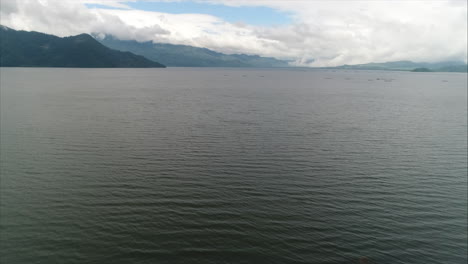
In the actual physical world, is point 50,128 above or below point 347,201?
above

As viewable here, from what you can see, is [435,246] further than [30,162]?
No

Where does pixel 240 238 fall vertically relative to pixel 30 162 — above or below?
below

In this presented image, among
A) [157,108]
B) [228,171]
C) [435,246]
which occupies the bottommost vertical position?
[435,246]

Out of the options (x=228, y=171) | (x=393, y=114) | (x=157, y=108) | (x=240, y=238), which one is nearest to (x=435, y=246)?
(x=240, y=238)

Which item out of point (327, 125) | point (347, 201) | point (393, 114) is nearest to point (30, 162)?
point (347, 201)

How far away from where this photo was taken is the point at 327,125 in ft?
303

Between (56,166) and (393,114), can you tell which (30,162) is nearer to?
(56,166)

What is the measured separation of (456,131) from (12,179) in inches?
4340

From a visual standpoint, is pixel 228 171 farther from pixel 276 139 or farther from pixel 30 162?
pixel 30 162

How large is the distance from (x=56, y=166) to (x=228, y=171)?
3060 centimetres

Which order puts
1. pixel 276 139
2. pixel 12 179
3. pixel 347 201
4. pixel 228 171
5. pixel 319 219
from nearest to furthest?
pixel 319 219
pixel 347 201
pixel 12 179
pixel 228 171
pixel 276 139

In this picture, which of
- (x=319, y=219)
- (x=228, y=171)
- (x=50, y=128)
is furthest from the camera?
(x=50, y=128)

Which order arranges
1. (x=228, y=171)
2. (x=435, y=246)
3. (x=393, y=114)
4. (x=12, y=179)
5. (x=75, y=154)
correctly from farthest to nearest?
(x=393, y=114) < (x=75, y=154) < (x=228, y=171) < (x=12, y=179) < (x=435, y=246)

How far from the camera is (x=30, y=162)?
178ft
